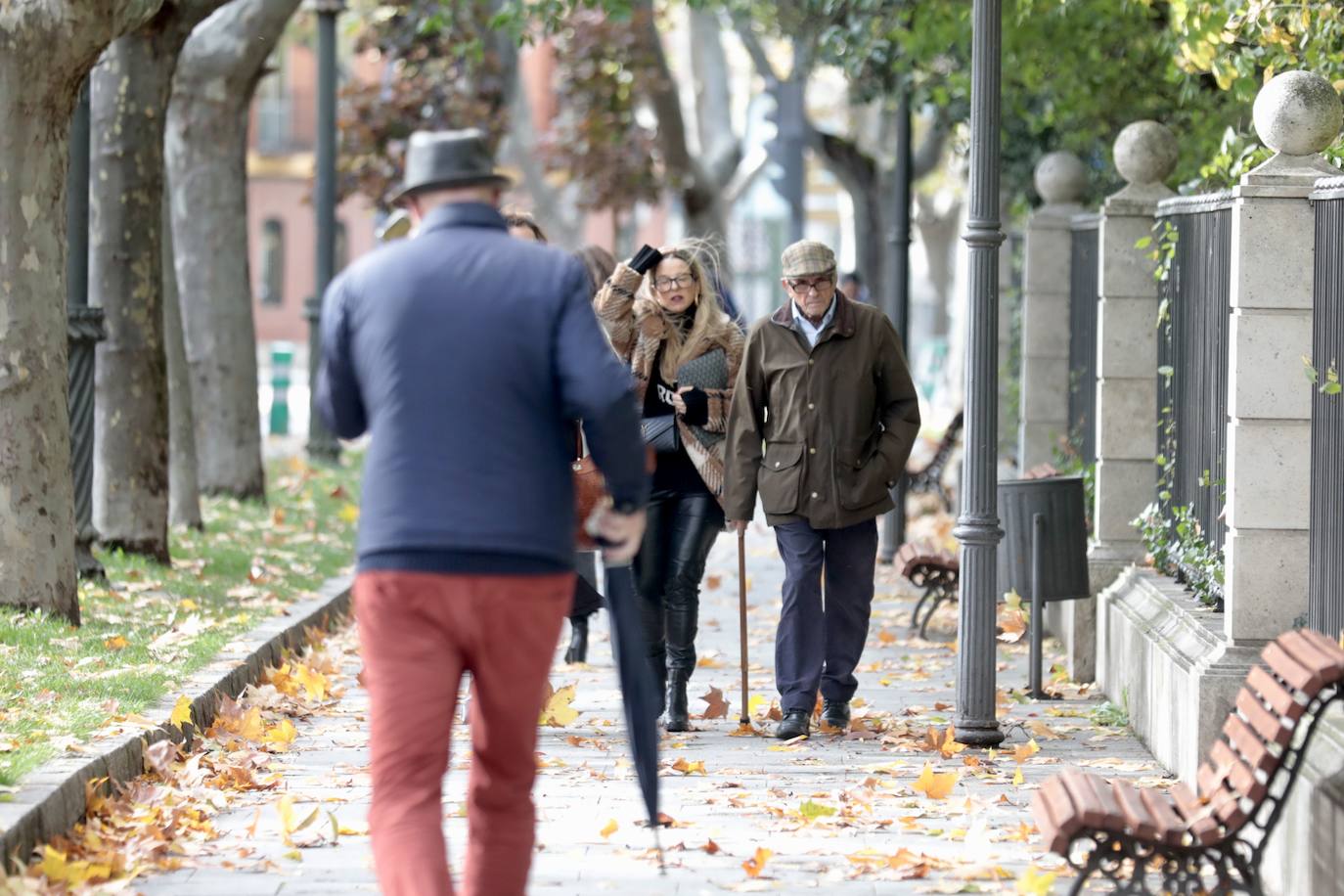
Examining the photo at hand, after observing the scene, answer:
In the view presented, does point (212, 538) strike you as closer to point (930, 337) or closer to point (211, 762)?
point (211, 762)

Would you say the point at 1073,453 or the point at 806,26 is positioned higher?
the point at 806,26

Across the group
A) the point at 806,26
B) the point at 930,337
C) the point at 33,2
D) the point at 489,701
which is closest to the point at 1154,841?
the point at 489,701

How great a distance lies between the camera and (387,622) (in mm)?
4938

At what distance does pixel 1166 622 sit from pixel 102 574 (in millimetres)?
5820

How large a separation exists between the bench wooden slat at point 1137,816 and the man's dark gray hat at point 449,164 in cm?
230

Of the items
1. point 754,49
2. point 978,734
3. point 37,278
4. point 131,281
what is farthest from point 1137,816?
point 754,49

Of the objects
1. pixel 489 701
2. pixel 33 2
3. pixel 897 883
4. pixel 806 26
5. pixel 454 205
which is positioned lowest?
pixel 897 883

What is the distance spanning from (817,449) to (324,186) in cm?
1360

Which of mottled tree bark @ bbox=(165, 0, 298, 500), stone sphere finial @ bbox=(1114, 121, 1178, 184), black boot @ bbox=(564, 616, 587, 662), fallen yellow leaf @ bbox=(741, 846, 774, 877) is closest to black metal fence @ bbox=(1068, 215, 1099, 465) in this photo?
stone sphere finial @ bbox=(1114, 121, 1178, 184)

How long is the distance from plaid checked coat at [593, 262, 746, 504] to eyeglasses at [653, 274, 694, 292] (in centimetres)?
7

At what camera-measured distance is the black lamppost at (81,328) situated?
11805mm

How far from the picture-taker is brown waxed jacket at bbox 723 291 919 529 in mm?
8695

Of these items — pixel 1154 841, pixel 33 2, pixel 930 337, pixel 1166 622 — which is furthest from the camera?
pixel 930 337

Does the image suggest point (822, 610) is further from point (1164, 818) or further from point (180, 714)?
point (1164, 818)
